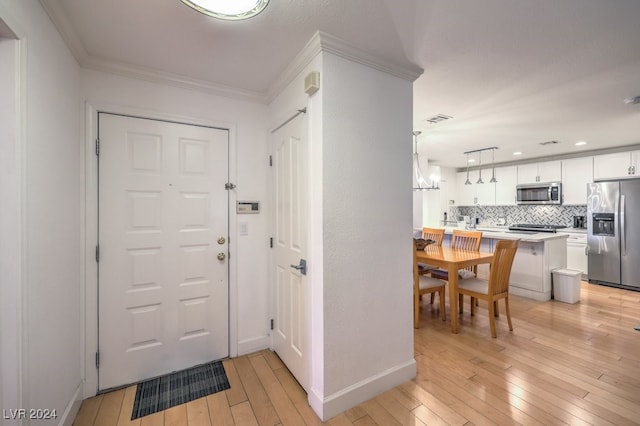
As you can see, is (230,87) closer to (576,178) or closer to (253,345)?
(253,345)

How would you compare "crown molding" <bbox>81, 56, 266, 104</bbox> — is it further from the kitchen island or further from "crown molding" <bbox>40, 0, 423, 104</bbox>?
the kitchen island

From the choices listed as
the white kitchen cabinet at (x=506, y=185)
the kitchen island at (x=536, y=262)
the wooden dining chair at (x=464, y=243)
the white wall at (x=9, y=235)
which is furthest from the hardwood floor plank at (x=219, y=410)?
the white kitchen cabinet at (x=506, y=185)

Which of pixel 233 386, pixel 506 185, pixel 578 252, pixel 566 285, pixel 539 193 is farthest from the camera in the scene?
pixel 506 185

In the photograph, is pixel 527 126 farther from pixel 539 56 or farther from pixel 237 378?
pixel 237 378

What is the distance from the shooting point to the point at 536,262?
12.7 feet

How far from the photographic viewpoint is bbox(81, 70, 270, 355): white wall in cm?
224

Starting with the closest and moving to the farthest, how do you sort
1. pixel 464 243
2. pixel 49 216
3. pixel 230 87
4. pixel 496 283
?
pixel 49 216 < pixel 230 87 < pixel 496 283 < pixel 464 243

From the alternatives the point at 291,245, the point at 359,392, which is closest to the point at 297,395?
the point at 359,392

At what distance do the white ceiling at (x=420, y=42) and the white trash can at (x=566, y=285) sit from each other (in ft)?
7.20

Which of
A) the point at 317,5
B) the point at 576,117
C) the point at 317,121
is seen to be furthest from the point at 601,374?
the point at 317,5

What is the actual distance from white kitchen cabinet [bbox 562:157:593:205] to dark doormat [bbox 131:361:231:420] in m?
6.47

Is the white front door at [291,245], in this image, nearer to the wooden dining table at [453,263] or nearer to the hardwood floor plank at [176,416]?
the hardwood floor plank at [176,416]

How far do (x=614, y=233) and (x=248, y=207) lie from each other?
5.71 meters

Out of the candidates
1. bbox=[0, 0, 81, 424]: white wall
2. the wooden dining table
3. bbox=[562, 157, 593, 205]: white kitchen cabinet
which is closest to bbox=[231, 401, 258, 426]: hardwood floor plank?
bbox=[0, 0, 81, 424]: white wall
